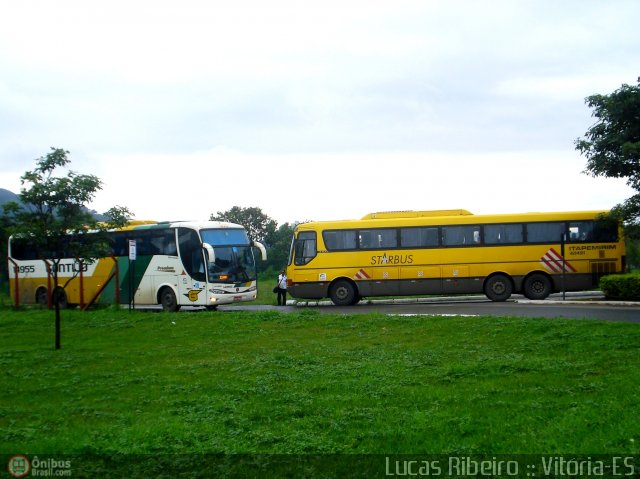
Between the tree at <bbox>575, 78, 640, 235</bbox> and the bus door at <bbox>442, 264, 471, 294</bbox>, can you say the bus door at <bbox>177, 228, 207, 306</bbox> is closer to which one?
the bus door at <bbox>442, 264, 471, 294</bbox>

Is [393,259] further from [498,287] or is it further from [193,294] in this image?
[193,294]

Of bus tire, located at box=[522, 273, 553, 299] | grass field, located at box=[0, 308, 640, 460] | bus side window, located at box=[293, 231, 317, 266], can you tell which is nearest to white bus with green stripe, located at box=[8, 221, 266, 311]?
bus side window, located at box=[293, 231, 317, 266]

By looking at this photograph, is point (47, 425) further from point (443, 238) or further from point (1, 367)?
point (443, 238)

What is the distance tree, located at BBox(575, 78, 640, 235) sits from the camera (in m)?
23.3

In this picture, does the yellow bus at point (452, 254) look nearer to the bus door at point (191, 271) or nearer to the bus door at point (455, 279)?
the bus door at point (455, 279)

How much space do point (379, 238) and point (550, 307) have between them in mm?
8363

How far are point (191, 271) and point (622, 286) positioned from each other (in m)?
14.7

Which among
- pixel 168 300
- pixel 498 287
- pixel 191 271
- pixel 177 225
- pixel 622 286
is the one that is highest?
pixel 177 225

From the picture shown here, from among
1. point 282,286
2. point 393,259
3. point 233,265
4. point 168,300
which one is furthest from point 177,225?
point 393,259

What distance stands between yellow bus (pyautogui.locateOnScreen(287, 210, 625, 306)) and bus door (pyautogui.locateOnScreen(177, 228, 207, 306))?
361cm

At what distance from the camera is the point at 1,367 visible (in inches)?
523

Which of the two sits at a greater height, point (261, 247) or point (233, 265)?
point (261, 247)

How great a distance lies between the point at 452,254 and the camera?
26641 millimetres

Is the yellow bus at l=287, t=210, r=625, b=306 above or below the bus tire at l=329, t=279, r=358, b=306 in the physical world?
above
